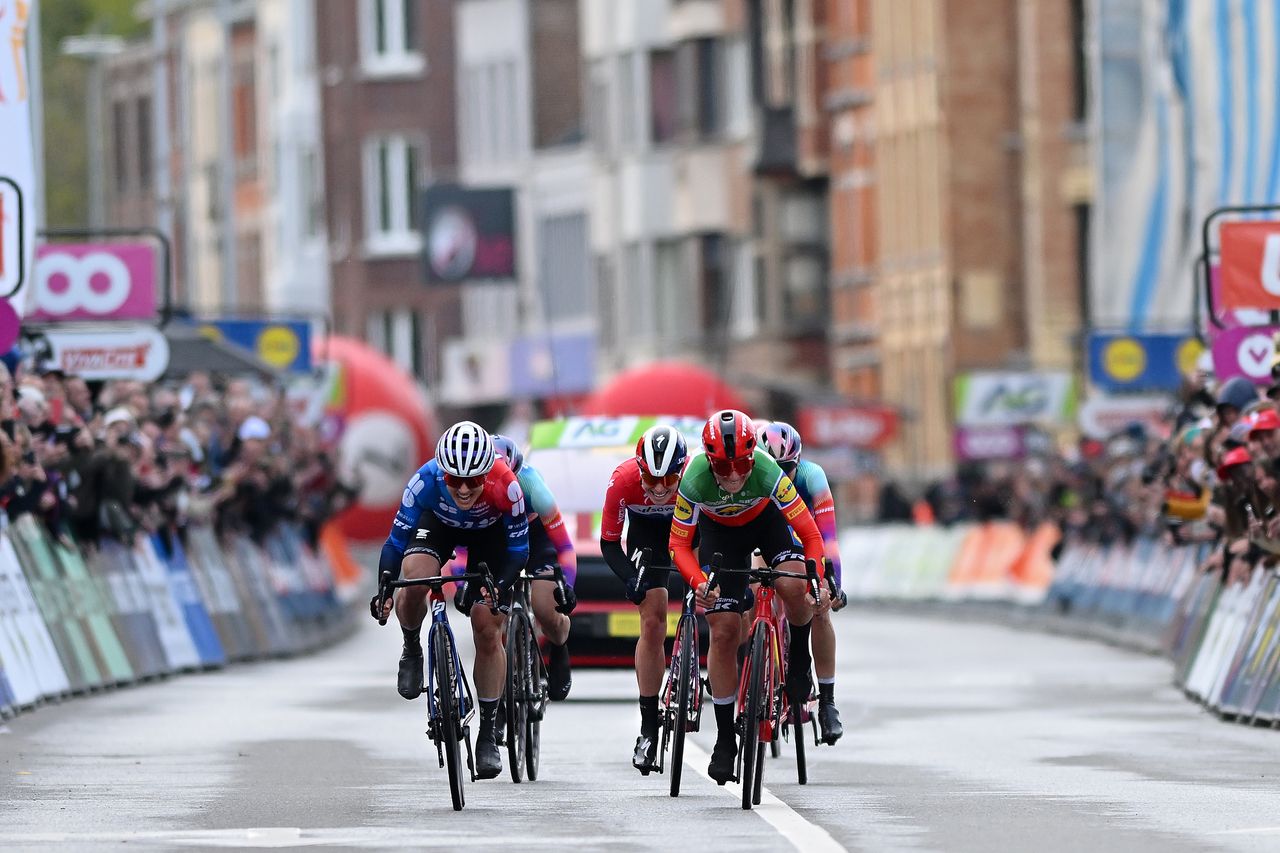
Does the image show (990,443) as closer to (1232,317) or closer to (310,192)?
(1232,317)

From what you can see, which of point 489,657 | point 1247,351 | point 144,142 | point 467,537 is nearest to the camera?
point 467,537

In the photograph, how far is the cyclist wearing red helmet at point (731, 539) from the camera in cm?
1864

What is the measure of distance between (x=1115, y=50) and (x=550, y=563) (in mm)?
38551

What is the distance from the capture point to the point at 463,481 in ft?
61.3

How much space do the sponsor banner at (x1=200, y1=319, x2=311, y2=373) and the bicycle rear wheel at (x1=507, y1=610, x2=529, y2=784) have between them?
23.9 meters

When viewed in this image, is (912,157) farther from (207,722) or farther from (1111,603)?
(207,722)

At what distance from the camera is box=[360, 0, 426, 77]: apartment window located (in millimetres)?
88438

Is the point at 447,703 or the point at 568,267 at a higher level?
the point at 568,267

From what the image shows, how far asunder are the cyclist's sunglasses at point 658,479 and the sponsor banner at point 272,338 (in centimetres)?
2371

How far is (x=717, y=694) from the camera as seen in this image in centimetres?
1888

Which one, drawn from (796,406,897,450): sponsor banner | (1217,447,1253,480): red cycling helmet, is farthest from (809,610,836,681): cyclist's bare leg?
(796,406,897,450): sponsor banner

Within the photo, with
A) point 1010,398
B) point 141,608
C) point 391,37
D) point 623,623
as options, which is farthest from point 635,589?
point 391,37

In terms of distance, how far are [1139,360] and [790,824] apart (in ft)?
86.5

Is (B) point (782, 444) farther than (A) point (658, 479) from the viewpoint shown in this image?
Yes
